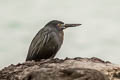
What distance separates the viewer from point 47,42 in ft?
45.1

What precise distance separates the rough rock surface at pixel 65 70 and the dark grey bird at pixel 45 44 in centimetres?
209

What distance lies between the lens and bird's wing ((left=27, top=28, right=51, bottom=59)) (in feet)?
45.0

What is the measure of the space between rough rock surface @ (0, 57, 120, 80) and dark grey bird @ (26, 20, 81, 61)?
82.4 inches

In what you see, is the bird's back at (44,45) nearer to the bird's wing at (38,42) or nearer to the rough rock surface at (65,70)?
the bird's wing at (38,42)

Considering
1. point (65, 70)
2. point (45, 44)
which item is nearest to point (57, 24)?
point (45, 44)

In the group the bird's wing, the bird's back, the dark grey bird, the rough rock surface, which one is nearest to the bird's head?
the dark grey bird

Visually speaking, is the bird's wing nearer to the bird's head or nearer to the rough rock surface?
the bird's head

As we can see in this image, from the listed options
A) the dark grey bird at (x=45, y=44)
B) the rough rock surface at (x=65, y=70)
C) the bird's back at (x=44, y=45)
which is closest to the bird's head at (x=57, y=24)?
the dark grey bird at (x=45, y=44)

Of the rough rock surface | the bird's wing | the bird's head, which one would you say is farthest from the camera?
the bird's head

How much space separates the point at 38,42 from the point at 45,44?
23 cm

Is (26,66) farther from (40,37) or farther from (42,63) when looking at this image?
(40,37)

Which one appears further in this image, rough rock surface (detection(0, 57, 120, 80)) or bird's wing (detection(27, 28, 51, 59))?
bird's wing (detection(27, 28, 51, 59))

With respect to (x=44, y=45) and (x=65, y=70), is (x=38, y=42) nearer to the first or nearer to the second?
(x=44, y=45)

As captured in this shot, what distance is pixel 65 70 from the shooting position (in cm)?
923
